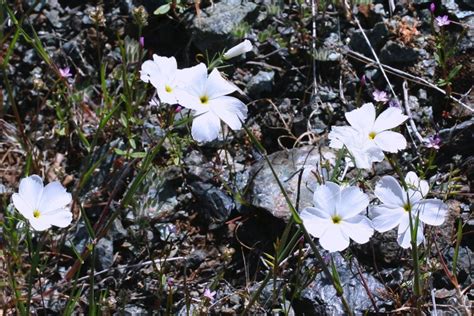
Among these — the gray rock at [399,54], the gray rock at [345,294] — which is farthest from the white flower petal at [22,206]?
the gray rock at [399,54]

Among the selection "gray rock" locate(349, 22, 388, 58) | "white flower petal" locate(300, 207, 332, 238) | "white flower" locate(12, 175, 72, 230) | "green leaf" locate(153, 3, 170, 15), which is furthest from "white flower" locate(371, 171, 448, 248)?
"green leaf" locate(153, 3, 170, 15)

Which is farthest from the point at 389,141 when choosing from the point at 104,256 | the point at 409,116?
the point at 104,256

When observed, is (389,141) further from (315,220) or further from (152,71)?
(152,71)

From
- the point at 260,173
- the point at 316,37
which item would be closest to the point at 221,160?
the point at 260,173

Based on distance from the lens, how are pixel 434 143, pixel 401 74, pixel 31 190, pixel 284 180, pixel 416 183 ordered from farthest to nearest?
pixel 401 74, pixel 284 180, pixel 434 143, pixel 416 183, pixel 31 190

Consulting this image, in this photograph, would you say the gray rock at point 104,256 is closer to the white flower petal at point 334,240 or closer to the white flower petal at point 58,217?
the white flower petal at point 58,217

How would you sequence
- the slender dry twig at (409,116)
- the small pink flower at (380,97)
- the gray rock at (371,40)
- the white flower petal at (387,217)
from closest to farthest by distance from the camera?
1. the white flower petal at (387,217)
2. the small pink flower at (380,97)
3. the slender dry twig at (409,116)
4. the gray rock at (371,40)
